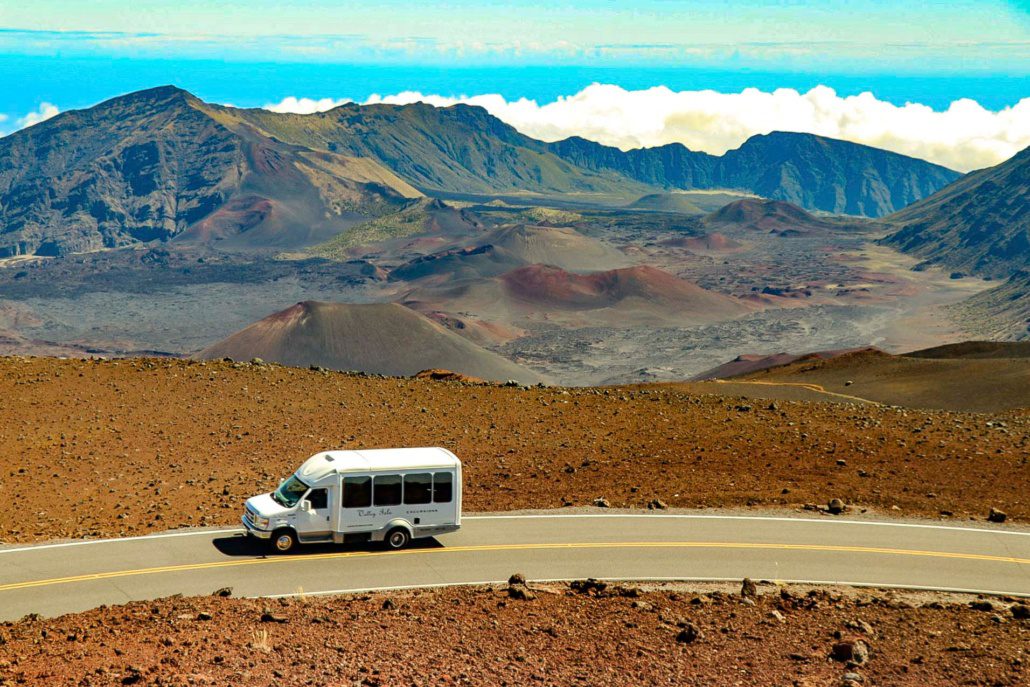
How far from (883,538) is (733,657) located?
10125 millimetres

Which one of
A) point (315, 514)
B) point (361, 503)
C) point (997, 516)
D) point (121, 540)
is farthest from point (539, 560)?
point (997, 516)

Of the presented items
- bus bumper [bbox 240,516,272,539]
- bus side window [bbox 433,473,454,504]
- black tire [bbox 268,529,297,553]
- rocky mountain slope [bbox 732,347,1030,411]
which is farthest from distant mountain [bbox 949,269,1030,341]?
bus bumper [bbox 240,516,272,539]

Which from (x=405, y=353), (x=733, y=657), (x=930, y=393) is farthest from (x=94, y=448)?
(x=405, y=353)

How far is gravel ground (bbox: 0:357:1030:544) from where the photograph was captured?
84.6 feet

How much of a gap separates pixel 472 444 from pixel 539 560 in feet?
31.9

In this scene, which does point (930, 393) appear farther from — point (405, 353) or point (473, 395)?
point (405, 353)

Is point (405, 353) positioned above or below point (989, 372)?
below

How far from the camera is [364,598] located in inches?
717

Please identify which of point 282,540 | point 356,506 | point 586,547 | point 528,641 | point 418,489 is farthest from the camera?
point 586,547

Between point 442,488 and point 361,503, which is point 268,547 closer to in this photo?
point 361,503

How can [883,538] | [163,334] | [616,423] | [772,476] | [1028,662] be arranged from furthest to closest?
[163,334]
[616,423]
[772,476]
[883,538]
[1028,662]

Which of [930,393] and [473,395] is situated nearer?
[473,395]

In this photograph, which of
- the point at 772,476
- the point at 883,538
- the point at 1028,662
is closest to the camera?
the point at 1028,662

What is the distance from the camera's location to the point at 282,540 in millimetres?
21172
